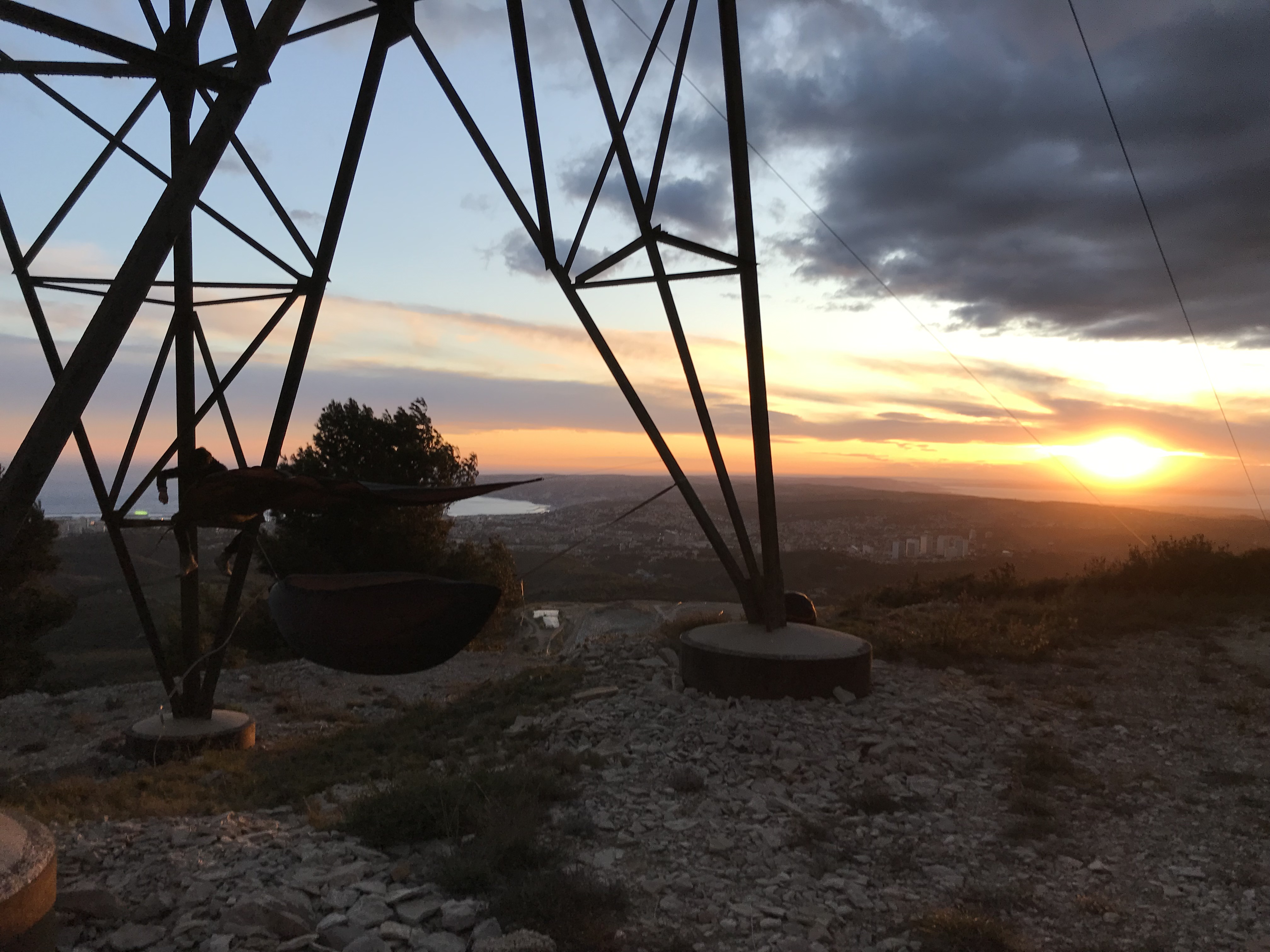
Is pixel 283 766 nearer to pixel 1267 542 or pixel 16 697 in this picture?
pixel 16 697

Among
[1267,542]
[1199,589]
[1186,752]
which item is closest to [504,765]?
[1186,752]

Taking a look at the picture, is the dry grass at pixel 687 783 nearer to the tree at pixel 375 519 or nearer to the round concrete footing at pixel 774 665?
the round concrete footing at pixel 774 665

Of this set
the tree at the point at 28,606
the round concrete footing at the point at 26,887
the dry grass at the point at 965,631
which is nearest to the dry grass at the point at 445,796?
the round concrete footing at the point at 26,887

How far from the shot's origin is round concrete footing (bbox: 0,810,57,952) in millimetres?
4102

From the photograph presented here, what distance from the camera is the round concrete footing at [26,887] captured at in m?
4.10

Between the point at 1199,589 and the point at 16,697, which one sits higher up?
the point at 1199,589

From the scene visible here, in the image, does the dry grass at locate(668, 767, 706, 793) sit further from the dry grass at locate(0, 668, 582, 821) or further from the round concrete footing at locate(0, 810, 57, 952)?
the round concrete footing at locate(0, 810, 57, 952)

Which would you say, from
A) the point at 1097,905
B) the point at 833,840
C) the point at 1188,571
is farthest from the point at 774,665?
the point at 1188,571

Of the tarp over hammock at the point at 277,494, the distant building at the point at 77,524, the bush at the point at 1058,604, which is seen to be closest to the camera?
the tarp over hammock at the point at 277,494

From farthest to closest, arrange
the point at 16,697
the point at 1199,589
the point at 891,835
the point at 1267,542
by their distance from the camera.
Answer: the point at 1267,542 → the point at 1199,589 → the point at 16,697 → the point at 891,835

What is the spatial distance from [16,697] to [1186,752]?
18486 mm

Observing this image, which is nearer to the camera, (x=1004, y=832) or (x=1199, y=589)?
(x=1004, y=832)

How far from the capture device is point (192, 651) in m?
10.5

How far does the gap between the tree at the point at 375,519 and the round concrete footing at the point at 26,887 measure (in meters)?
15.7
